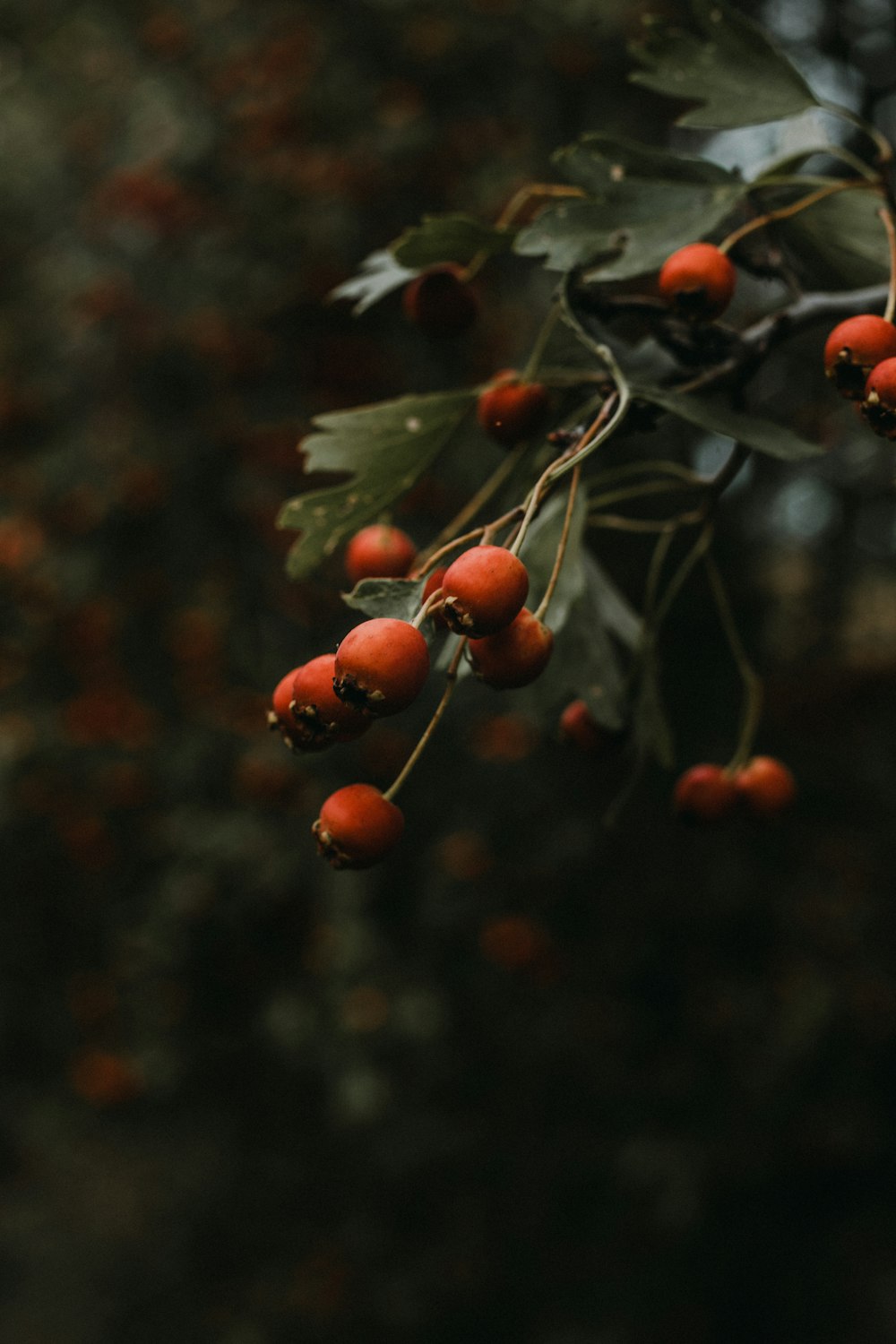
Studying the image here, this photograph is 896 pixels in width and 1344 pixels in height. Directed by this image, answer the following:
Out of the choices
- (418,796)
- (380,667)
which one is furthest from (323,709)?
(418,796)

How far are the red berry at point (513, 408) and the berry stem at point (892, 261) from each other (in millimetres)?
274

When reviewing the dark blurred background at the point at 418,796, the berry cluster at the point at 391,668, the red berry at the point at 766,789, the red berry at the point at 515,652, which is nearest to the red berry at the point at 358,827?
the berry cluster at the point at 391,668

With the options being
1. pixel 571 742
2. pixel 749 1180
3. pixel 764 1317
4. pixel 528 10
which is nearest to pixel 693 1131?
pixel 749 1180

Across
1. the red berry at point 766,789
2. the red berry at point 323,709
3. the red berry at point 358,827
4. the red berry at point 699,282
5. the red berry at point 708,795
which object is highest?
the red berry at point 699,282

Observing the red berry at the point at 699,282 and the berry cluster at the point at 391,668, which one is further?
the red berry at the point at 699,282

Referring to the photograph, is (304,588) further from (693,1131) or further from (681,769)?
(693,1131)

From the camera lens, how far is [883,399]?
63cm

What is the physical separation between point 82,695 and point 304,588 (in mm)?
831

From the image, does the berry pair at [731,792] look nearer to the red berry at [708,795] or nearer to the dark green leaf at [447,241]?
the red berry at [708,795]

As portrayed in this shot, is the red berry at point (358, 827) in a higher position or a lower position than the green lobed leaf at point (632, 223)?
lower

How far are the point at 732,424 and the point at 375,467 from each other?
292mm

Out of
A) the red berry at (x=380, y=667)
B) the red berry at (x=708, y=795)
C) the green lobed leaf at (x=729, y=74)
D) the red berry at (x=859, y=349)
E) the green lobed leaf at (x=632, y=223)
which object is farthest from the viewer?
the red berry at (x=708, y=795)

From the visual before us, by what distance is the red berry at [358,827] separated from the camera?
0.63 m

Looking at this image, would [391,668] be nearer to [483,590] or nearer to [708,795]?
[483,590]
